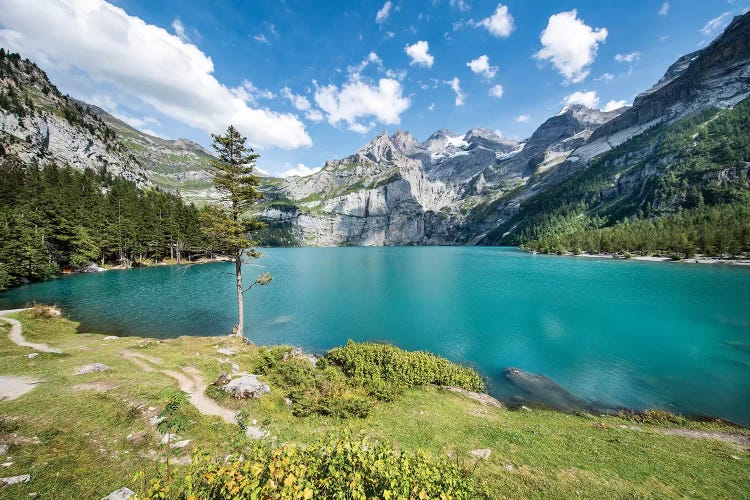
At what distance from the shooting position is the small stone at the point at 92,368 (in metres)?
18.1

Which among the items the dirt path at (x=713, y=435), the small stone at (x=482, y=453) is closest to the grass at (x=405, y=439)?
the small stone at (x=482, y=453)

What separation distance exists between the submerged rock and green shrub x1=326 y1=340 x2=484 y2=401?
3.74 meters

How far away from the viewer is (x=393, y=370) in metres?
22.4

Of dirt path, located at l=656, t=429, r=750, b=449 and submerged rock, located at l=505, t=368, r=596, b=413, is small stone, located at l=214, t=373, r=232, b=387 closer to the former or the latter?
submerged rock, located at l=505, t=368, r=596, b=413

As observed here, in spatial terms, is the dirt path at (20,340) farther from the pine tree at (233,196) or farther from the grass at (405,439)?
the pine tree at (233,196)

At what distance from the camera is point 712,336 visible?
3634 cm

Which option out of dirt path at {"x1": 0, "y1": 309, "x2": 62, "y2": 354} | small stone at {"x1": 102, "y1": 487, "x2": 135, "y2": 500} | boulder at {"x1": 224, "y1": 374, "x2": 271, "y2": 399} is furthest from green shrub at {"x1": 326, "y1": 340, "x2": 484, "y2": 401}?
dirt path at {"x1": 0, "y1": 309, "x2": 62, "y2": 354}

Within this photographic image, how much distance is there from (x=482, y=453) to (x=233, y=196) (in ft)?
92.8

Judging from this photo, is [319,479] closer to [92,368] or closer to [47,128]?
[92,368]

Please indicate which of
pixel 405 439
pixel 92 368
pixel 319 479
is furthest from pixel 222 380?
pixel 319 479

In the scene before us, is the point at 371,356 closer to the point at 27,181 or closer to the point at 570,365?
the point at 570,365

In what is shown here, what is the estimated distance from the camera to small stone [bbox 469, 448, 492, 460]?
12820mm

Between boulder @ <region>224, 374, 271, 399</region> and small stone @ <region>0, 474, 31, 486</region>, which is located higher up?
small stone @ <region>0, 474, 31, 486</region>

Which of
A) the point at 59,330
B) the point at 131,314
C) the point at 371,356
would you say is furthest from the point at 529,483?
the point at 131,314
